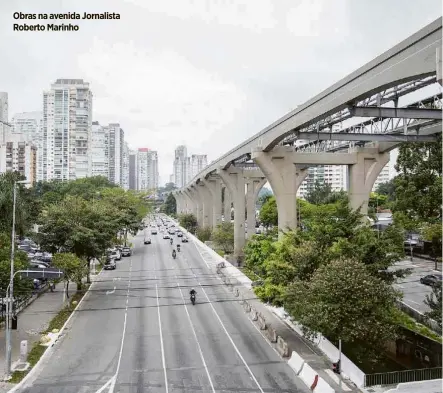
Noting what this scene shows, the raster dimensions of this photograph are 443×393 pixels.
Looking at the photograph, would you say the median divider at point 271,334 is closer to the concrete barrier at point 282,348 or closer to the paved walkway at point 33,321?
the concrete barrier at point 282,348

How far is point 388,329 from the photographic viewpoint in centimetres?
1658

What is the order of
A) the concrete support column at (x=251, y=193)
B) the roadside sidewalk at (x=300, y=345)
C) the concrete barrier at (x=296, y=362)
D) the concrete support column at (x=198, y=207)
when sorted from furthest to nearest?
the concrete support column at (x=198, y=207), the concrete support column at (x=251, y=193), the concrete barrier at (x=296, y=362), the roadside sidewalk at (x=300, y=345)

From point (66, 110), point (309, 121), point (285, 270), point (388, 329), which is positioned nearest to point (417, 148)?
point (309, 121)

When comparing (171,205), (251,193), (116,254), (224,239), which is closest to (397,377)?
(116,254)

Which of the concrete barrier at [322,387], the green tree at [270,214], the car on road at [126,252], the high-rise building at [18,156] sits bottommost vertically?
the concrete barrier at [322,387]

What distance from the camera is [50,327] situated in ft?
80.1

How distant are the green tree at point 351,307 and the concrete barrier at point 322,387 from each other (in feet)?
5.49

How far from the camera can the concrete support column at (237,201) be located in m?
53.0

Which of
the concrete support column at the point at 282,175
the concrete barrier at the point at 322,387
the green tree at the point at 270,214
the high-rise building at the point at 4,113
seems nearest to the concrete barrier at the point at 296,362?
the concrete barrier at the point at 322,387

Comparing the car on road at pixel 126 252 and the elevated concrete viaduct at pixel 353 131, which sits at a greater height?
the elevated concrete viaduct at pixel 353 131

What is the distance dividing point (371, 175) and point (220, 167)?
24185mm

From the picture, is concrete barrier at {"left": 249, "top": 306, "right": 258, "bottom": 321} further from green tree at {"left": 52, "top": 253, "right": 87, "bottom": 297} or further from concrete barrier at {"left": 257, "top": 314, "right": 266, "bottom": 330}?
green tree at {"left": 52, "top": 253, "right": 87, "bottom": 297}

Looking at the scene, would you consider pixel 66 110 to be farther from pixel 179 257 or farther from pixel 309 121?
pixel 309 121

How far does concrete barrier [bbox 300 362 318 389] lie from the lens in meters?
16.9
